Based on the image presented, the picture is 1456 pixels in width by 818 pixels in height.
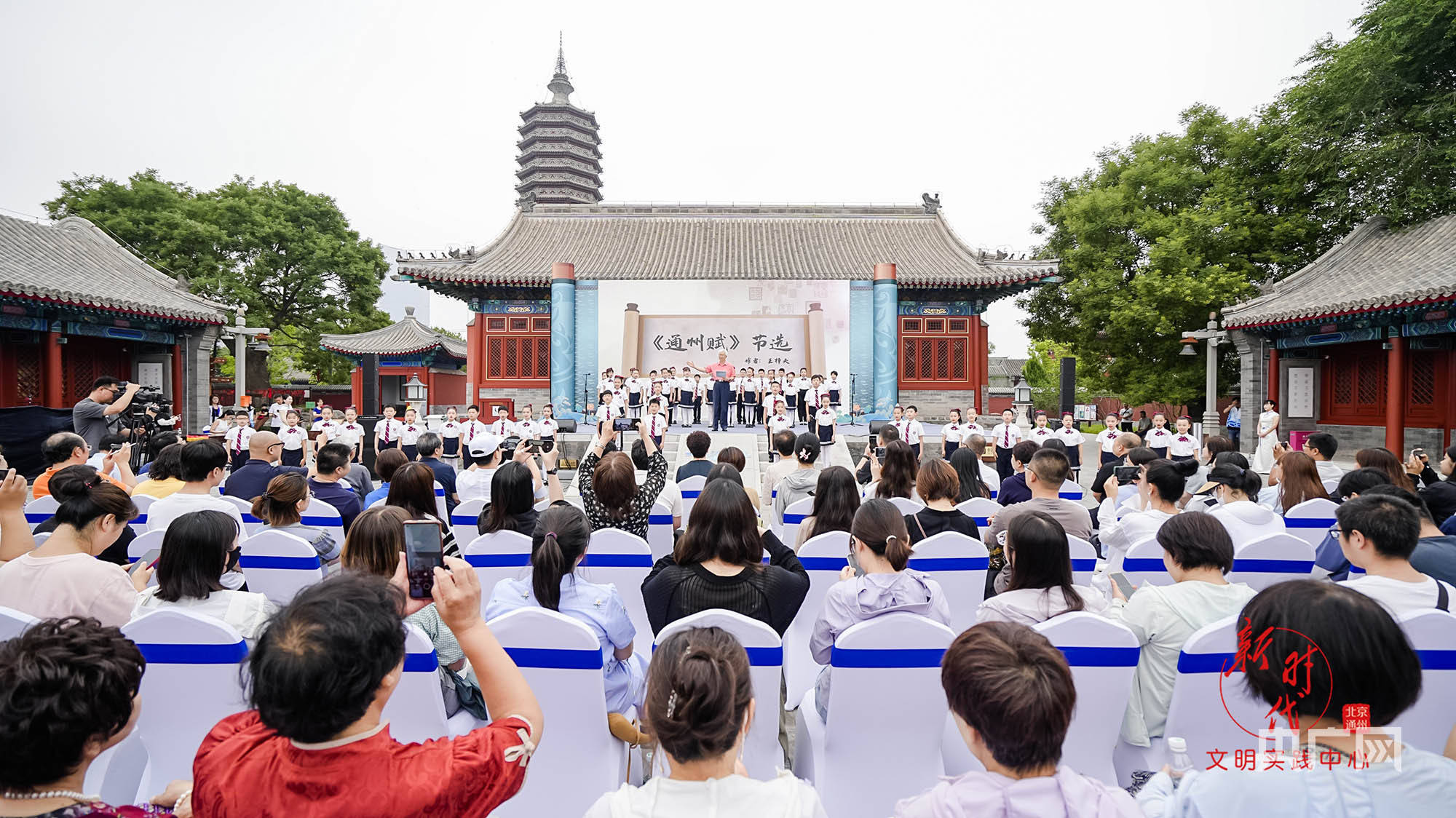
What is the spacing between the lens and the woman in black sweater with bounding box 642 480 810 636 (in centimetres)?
230

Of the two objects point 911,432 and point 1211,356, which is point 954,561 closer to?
point 911,432

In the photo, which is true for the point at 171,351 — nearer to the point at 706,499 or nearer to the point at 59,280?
the point at 59,280

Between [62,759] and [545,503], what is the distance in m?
3.49

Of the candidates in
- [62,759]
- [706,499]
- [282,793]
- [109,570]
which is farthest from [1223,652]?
[109,570]

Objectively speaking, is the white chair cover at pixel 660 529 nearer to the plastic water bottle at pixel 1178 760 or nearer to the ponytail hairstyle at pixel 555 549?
the ponytail hairstyle at pixel 555 549

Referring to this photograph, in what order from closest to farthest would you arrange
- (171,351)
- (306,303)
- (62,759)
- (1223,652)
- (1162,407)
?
(62,759)
(1223,652)
(171,351)
(1162,407)
(306,303)

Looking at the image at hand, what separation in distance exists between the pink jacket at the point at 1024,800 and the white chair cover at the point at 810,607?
1547 millimetres

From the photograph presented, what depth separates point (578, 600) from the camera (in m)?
2.20

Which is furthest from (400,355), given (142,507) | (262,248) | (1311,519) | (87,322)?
(1311,519)

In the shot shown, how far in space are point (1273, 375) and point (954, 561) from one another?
42.7ft

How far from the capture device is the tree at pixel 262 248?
19.7 meters

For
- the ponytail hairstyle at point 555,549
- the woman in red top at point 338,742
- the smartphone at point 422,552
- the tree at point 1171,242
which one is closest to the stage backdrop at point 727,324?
the tree at point 1171,242

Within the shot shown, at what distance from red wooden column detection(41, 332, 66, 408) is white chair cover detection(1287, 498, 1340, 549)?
579 inches

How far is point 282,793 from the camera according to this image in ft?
3.48
